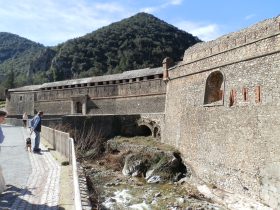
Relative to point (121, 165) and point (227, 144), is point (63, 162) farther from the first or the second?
point (121, 165)

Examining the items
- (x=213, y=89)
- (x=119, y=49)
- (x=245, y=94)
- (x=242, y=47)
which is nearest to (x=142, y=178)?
(x=213, y=89)

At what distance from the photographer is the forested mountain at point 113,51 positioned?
6284 cm

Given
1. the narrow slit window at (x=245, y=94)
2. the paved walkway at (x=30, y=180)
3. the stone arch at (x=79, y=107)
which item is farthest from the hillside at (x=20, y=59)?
the narrow slit window at (x=245, y=94)

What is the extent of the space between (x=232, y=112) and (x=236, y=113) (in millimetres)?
317

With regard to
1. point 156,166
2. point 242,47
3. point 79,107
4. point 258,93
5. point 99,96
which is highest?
point 242,47

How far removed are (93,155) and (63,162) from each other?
12306mm

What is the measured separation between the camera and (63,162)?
36.7 feet

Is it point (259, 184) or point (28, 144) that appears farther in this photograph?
point (28, 144)

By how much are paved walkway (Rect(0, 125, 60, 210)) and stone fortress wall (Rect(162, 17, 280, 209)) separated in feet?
21.9

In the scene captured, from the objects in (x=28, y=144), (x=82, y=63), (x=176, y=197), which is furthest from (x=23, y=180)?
(x=82, y=63)

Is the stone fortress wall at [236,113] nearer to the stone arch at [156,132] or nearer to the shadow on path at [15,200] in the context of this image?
the stone arch at [156,132]

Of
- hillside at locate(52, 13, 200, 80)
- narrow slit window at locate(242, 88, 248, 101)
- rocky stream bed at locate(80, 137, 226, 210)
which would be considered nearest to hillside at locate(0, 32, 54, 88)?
hillside at locate(52, 13, 200, 80)

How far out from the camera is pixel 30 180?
9172 millimetres

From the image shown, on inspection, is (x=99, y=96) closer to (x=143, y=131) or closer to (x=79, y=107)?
(x=79, y=107)
